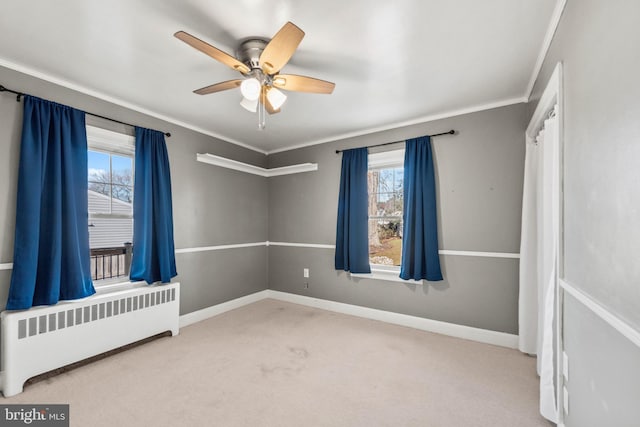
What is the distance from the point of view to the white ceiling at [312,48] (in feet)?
5.24

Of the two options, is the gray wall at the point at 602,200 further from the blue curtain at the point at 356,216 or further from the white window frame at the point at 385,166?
the blue curtain at the point at 356,216

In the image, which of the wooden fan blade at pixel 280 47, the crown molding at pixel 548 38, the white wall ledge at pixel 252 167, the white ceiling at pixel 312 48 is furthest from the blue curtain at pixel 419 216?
the wooden fan blade at pixel 280 47

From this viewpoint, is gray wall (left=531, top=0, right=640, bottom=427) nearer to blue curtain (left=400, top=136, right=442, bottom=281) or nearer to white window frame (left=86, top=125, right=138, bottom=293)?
blue curtain (left=400, top=136, right=442, bottom=281)

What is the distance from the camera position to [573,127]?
4.44ft

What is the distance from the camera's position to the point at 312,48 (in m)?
1.95

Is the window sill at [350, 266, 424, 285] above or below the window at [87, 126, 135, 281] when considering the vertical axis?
below

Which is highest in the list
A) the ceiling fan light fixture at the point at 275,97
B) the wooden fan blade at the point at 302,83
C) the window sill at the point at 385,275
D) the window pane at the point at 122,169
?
the wooden fan blade at the point at 302,83

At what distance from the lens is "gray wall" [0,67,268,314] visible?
217 cm

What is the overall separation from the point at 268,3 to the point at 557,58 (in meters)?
1.71

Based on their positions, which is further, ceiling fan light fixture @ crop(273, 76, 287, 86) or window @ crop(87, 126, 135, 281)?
window @ crop(87, 126, 135, 281)

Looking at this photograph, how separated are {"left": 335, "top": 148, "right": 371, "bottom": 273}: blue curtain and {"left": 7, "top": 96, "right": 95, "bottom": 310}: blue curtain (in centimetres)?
272

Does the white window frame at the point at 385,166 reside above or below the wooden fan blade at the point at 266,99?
below

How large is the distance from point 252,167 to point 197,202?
1.04 m

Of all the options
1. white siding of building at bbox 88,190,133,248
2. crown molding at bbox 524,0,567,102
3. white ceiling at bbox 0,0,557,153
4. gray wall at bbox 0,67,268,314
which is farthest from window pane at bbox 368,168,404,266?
white siding of building at bbox 88,190,133,248
